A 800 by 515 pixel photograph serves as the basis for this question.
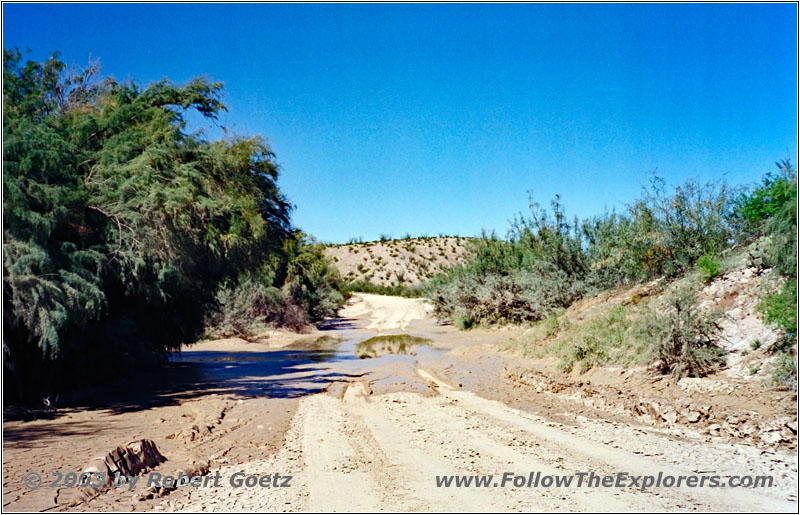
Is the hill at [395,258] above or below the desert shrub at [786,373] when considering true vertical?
above

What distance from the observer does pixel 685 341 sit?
1252 cm

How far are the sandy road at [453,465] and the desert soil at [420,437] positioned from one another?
0.09ft

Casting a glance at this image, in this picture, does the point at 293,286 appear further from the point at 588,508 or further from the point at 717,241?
the point at 588,508

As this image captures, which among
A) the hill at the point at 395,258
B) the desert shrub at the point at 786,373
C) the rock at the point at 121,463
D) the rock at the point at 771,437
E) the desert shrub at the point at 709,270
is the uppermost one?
the hill at the point at 395,258

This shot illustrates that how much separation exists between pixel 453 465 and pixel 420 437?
1.77 meters

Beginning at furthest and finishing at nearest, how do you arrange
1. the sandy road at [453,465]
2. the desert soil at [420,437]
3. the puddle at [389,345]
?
the puddle at [389,345] → the desert soil at [420,437] → the sandy road at [453,465]

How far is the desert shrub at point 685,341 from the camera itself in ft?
40.1

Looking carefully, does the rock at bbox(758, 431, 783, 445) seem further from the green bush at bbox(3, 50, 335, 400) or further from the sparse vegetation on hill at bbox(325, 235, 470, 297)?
the sparse vegetation on hill at bbox(325, 235, 470, 297)

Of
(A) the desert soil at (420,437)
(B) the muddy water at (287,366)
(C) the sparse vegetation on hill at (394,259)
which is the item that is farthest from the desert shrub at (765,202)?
(C) the sparse vegetation on hill at (394,259)

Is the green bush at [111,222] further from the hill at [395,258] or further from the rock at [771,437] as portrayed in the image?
the hill at [395,258]

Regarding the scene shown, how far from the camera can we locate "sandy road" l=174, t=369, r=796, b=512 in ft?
19.6

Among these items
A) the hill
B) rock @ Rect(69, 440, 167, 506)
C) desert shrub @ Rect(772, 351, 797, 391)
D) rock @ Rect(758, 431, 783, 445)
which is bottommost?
rock @ Rect(758, 431, 783, 445)

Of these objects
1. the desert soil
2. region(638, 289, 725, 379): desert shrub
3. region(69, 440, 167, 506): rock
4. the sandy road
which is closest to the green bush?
the desert soil

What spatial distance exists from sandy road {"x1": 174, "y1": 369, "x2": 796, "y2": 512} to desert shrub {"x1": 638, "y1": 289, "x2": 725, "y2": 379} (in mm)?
→ 3577
